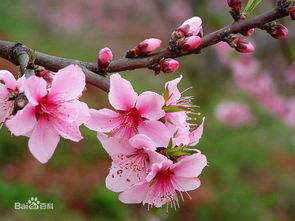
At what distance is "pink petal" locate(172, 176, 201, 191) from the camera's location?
118 centimetres

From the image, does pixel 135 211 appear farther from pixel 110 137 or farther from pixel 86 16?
pixel 86 16

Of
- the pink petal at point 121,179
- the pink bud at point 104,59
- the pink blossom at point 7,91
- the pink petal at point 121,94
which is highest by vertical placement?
the pink bud at point 104,59

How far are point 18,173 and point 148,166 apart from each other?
13.7 ft

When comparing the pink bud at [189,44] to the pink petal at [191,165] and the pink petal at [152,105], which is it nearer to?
the pink petal at [152,105]

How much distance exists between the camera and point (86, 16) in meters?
15.6

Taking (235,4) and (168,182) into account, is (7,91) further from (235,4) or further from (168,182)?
(235,4)

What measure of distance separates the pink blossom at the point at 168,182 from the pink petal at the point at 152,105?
0.15 m

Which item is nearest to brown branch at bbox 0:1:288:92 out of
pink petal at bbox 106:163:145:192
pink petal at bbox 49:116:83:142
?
pink petal at bbox 49:116:83:142

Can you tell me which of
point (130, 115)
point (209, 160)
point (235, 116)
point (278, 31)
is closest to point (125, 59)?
point (130, 115)

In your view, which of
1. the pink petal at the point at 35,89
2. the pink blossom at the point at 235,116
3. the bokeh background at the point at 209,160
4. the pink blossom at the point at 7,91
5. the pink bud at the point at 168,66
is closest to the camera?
the pink petal at the point at 35,89

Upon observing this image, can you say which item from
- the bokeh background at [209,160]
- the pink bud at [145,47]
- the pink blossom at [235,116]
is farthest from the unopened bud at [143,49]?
the pink blossom at [235,116]

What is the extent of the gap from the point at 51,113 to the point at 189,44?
453mm

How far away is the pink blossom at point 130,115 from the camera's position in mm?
1058

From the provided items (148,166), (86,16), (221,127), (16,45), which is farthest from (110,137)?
(86,16)
